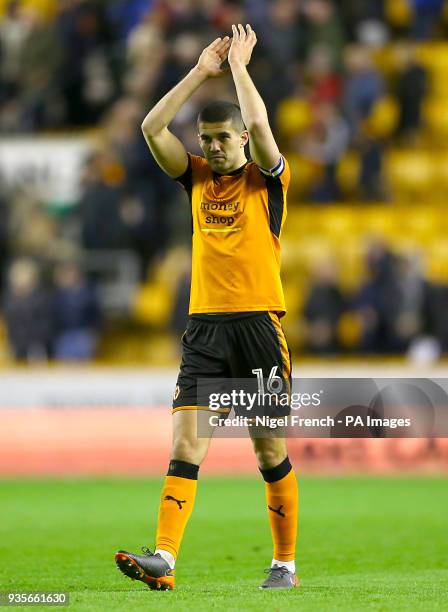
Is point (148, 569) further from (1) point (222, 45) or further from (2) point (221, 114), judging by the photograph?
(1) point (222, 45)

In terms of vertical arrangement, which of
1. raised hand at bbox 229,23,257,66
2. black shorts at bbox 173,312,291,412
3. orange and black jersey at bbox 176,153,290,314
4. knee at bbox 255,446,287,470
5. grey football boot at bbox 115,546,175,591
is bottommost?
grey football boot at bbox 115,546,175,591

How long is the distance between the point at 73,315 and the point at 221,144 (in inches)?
380

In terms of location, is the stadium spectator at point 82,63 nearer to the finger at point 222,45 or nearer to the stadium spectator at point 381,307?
the stadium spectator at point 381,307

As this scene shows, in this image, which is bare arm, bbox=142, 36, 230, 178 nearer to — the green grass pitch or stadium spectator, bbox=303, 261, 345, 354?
the green grass pitch

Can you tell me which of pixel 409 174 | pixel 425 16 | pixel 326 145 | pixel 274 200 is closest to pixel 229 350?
pixel 274 200

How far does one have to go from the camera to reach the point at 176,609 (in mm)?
5887

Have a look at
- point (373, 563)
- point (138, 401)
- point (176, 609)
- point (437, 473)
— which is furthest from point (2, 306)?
point (176, 609)

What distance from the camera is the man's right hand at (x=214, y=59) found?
22.6ft

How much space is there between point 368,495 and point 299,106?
795cm

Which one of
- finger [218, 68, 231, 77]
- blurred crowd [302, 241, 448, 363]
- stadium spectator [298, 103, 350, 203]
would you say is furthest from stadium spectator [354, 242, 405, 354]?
finger [218, 68, 231, 77]

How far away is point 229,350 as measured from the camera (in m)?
6.91

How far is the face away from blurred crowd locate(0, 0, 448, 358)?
9.17 m

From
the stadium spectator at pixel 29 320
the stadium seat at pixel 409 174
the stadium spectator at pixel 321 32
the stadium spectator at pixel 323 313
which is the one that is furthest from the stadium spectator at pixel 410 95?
the stadium spectator at pixel 29 320

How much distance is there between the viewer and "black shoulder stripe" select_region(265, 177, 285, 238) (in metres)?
7.01
